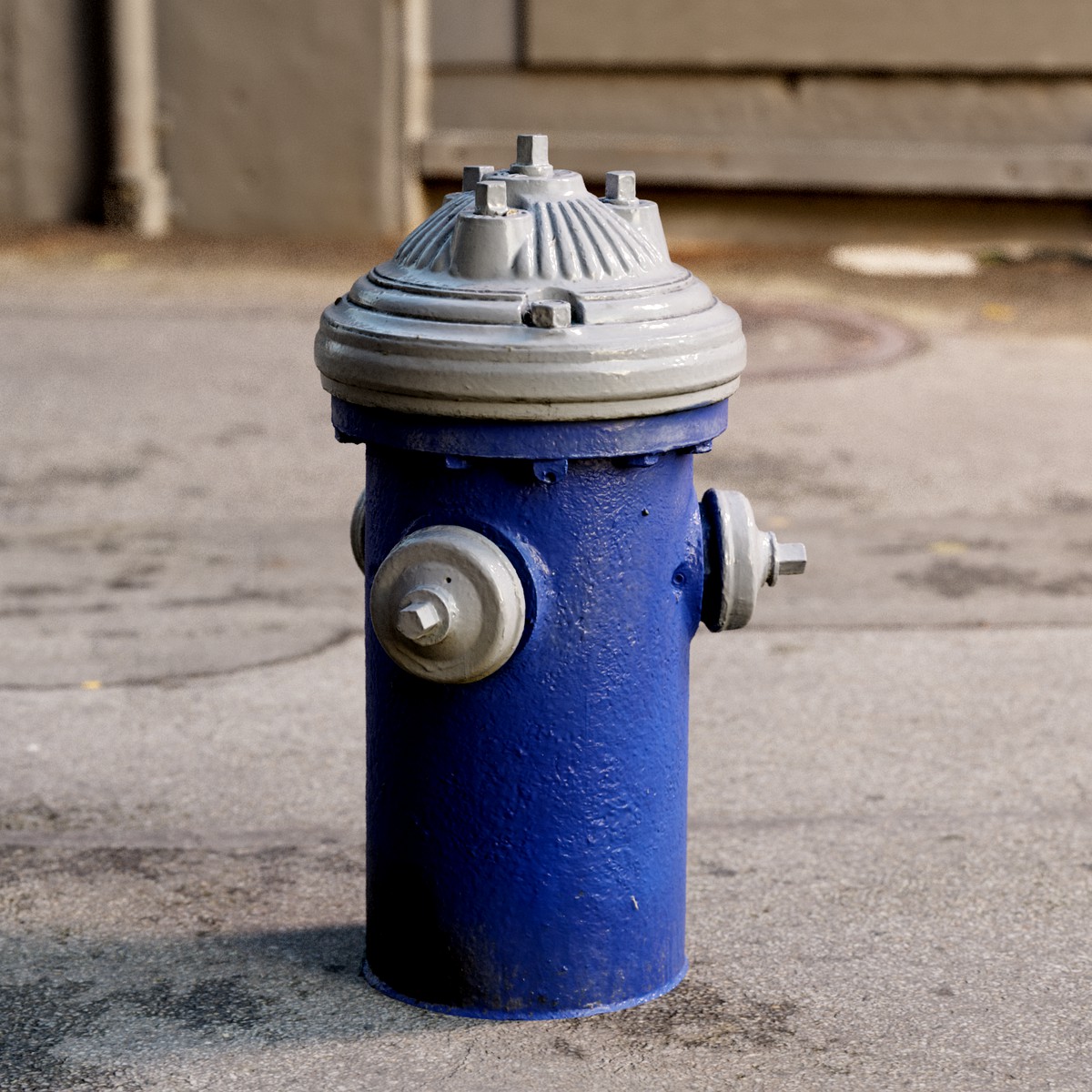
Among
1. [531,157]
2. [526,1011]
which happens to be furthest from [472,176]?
[526,1011]

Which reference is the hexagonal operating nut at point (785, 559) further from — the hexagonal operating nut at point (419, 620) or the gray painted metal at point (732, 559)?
the hexagonal operating nut at point (419, 620)

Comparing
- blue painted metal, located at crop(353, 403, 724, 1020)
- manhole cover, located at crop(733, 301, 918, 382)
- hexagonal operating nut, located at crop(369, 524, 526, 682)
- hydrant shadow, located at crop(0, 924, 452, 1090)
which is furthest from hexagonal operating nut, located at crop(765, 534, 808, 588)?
manhole cover, located at crop(733, 301, 918, 382)

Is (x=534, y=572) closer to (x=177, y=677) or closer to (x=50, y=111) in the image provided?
(x=177, y=677)

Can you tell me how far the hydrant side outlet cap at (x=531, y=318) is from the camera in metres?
2.75

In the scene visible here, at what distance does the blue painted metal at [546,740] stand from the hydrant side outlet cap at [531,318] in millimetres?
67

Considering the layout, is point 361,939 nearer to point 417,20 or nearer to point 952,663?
point 952,663

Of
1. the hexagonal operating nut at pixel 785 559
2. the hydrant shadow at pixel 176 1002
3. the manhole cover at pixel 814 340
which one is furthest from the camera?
the manhole cover at pixel 814 340

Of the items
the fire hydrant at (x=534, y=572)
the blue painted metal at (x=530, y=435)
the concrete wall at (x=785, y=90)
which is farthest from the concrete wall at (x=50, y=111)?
the blue painted metal at (x=530, y=435)

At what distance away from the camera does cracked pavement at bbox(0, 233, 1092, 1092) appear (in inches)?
120

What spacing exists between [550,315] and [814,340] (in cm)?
609

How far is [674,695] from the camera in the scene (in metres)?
3.06

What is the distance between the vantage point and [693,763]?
4250mm

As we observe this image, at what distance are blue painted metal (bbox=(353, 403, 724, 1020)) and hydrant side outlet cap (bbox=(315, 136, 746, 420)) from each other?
7 cm

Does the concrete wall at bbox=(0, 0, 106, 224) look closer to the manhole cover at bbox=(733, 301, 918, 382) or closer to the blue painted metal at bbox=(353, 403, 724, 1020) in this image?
the manhole cover at bbox=(733, 301, 918, 382)
